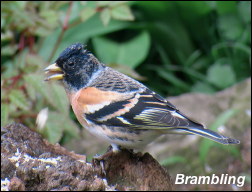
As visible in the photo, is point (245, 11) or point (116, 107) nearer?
point (116, 107)

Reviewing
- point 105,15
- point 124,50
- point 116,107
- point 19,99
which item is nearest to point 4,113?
point 19,99

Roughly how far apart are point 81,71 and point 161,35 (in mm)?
2542

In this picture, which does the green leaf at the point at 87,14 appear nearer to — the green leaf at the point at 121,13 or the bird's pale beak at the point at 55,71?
the green leaf at the point at 121,13

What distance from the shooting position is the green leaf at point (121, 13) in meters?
4.09

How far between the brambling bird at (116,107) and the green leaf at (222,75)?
219 centimetres

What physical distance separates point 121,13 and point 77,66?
3.17ft

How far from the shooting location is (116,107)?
3.06 metres

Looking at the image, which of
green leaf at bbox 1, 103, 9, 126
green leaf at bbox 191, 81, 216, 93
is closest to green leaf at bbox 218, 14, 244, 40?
green leaf at bbox 191, 81, 216, 93

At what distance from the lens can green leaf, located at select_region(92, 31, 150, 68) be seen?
5.41 meters

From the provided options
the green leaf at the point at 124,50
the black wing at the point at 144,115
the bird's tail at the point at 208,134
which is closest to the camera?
the bird's tail at the point at 208,134

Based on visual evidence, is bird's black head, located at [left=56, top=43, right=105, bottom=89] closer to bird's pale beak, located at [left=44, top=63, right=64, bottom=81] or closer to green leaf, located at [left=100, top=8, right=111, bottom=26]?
bird's pale beak, located at [left=44, top=63, right=64, bottom=81]

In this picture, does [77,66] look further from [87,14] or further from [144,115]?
[87,14]

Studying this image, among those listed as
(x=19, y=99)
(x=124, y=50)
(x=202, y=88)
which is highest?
(x=19, y=99)

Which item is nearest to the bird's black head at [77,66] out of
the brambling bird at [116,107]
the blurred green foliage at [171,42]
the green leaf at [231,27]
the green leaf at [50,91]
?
the brambling bird at [116,107]
